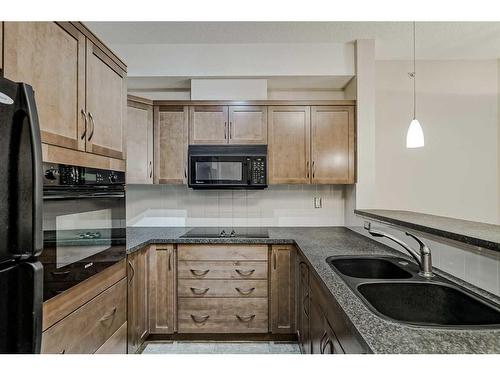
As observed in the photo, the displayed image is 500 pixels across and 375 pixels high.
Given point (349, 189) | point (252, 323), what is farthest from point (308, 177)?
point (252, 323)

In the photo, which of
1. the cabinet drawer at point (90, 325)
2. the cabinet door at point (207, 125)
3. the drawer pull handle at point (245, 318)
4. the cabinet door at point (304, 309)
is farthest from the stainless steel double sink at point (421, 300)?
the cabinet door at point (207, 125)

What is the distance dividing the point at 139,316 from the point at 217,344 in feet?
2.22

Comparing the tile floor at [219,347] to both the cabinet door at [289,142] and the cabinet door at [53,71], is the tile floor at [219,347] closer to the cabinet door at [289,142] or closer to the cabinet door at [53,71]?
the cabinet door at [289,142]

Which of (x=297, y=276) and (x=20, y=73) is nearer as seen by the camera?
(x=20, y=73)

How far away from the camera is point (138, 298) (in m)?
2.20

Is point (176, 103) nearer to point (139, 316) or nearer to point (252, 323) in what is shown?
point (139, 316)

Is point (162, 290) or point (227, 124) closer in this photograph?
point (162, 290)

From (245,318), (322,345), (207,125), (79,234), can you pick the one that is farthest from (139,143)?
(322,345)

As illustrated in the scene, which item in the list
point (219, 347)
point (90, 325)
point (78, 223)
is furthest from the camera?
point (219, 347)

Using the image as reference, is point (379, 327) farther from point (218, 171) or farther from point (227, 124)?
point (227, 124)

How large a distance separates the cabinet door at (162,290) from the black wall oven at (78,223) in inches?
29.2

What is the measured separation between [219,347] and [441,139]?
2.98 meters
